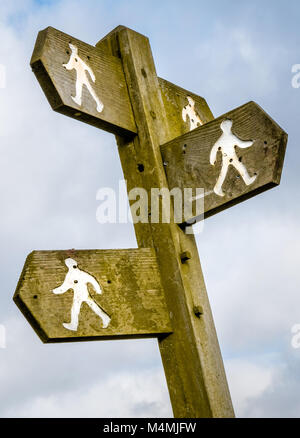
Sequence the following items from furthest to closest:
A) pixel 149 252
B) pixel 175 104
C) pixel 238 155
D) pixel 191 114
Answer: pixel 191 114 < pixel 175 104 < pixel 149 252 < pixel 238 155

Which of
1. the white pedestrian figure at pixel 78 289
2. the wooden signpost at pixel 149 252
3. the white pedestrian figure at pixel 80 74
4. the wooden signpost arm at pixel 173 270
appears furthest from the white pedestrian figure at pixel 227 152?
the white pedestrian figure at pixel 78 289

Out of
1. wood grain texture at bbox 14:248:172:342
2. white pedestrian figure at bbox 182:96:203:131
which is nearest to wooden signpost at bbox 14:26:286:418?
wood grain texture at bbox 14:248:172:342

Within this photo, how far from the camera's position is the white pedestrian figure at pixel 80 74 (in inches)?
118

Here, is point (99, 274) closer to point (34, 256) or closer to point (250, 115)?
point (34, 256)

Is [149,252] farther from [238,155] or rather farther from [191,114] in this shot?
[191,114]

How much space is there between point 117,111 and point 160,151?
0.24 meters

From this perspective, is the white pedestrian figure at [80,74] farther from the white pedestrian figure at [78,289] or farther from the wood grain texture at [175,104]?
the white pedestrian figure at [78,289]

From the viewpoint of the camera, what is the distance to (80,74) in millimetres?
3053

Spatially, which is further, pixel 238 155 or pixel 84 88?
pixel 84 88

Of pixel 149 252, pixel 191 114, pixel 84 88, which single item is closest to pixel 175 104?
pixel 191 114

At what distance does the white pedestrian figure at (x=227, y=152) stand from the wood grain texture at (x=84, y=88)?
1.27 ft

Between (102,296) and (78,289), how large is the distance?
0.32 feet

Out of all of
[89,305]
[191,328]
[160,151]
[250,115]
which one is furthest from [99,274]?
[250,115]

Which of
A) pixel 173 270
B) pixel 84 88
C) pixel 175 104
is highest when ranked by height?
pixel 175 104
